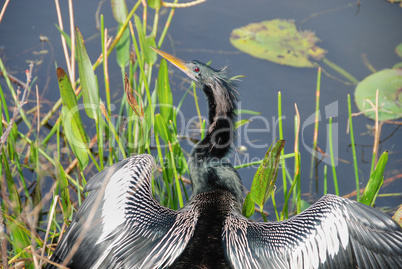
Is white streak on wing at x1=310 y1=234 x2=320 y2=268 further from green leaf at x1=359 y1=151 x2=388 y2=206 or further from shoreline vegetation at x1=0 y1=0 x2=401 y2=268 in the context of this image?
green leaf at x1=359 y1=151 x2=388 y2=206

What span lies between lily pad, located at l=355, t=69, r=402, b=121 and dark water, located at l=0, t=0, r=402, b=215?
0.19 meters

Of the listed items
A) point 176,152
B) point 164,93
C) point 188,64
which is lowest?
point 176,152

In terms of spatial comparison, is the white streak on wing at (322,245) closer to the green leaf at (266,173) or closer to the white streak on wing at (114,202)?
the green leaf at (266,173)

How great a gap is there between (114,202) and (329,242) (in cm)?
142

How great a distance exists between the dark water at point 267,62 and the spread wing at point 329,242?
5.21 feet

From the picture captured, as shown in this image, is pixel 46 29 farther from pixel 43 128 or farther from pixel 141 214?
pixel 141 214

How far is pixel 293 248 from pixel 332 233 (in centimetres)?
26

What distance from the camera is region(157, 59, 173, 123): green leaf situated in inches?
122

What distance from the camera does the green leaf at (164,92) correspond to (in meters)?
3.11

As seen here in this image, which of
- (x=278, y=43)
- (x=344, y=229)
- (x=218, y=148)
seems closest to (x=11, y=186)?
(x=218, y=148)

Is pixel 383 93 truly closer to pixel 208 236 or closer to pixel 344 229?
pixel 344 229

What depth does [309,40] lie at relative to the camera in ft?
A: 18.2

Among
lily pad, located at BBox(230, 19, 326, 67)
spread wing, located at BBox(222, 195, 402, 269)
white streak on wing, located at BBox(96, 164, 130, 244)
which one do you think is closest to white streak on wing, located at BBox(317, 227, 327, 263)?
spread wing, located at BBox(222, 195, 402, 269)

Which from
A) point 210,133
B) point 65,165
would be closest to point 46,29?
point 65,165
